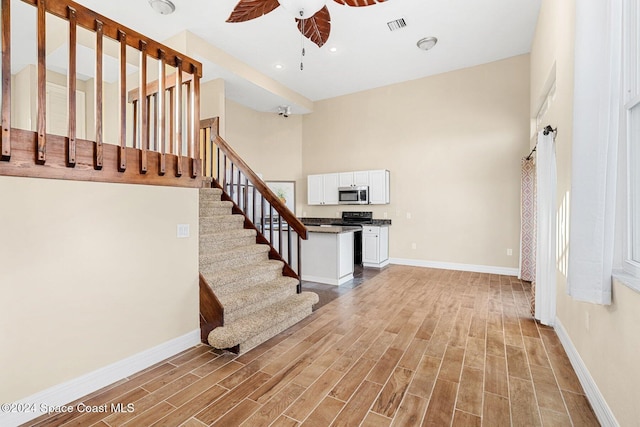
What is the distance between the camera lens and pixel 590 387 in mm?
1956

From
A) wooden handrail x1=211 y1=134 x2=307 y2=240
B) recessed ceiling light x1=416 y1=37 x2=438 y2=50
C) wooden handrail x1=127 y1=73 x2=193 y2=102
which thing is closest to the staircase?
wooden handrail x1=211 y1=134 x2=307 y2=240

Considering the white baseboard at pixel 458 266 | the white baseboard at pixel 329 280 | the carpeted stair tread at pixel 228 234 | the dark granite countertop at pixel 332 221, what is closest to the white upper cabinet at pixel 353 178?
the dark granite countertop at pixel 332 221

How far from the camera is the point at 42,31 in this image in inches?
72.0

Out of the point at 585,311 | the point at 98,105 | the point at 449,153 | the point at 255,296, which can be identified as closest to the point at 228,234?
the point at 255,296

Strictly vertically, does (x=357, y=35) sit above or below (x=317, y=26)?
above

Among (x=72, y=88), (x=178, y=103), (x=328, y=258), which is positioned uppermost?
(x=178, y=103)

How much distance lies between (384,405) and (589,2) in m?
2.67

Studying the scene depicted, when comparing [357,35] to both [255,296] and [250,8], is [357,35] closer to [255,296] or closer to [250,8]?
[250,8]

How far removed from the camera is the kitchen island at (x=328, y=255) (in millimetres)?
4809

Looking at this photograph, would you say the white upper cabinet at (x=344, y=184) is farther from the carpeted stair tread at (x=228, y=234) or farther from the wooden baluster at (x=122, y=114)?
the wooden baluster at (x=122, y=114)

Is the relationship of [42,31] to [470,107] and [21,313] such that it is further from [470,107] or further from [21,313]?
[470,107]

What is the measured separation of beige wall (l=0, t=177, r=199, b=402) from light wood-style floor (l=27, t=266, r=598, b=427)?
0.32 meters

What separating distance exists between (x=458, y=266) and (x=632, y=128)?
4623mm

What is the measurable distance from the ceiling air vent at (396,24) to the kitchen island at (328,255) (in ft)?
10.1
